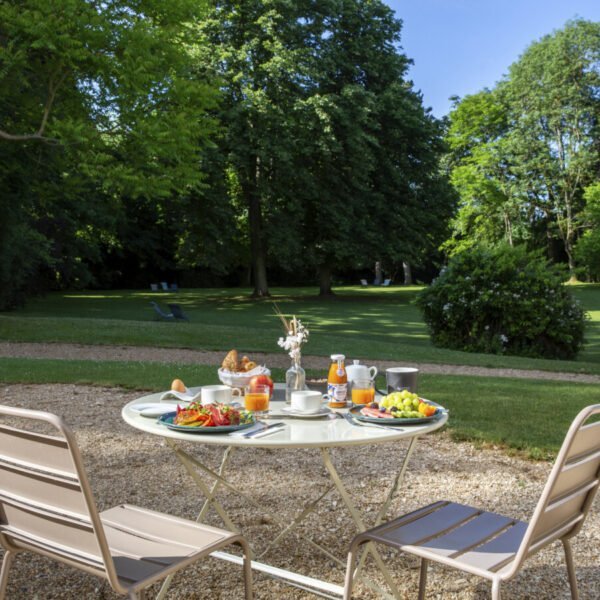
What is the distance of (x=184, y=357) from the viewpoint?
1114cm

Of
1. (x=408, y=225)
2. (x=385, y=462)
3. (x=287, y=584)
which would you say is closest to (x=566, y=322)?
(x=385, y=462)

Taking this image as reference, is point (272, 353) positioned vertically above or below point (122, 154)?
below

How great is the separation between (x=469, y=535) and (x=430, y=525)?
156mm

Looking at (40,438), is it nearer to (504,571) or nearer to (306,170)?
(504,571)

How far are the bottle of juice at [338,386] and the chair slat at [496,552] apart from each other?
0.91 meters

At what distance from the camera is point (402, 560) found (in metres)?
3.34

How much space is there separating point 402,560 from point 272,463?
1807 millimetres

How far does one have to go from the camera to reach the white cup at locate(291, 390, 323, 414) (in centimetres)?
290

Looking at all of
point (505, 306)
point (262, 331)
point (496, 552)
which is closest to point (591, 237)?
point (505, 306)

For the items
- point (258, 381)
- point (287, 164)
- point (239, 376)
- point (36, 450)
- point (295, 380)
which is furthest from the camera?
point (287, 164)

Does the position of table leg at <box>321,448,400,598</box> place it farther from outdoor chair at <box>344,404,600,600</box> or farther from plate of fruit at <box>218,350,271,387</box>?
plate of fruit at <box>218,350,271,387</box>

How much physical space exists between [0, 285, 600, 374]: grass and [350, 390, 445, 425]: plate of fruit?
8312 mm

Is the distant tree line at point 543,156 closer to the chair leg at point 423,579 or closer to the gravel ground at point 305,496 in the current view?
the gravel ground at point 305,496

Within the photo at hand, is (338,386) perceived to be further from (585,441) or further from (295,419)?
(585,441)
